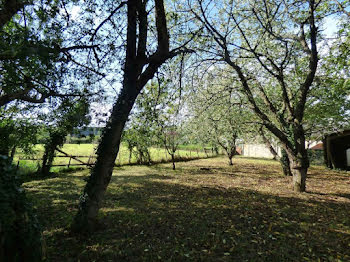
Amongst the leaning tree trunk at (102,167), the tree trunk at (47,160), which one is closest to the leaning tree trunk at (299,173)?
the leaning tree trunk at (102,167)

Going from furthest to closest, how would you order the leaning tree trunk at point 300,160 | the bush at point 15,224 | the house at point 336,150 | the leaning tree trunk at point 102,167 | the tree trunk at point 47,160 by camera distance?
the house at point 336,150
the tree trunk at point 47,160
the leaning tree trunk at point 300,160
the leaning tree trunk at point 102,167
the bush at point 15,224

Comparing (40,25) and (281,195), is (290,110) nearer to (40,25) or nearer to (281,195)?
(281,195)

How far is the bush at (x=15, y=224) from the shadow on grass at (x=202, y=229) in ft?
5.33

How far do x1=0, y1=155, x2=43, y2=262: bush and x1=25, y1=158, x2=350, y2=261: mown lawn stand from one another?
1.63m

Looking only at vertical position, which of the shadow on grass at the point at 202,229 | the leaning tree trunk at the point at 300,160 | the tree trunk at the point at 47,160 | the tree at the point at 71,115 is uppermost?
the tree at the point at 71,115

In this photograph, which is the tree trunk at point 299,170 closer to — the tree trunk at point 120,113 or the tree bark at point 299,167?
the tree bark at point 299,167

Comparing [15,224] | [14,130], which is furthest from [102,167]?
[14,130]

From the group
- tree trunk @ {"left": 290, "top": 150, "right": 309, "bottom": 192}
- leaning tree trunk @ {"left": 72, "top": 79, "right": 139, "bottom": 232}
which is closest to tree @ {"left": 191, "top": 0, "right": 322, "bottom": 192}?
tree trunk @ {"left": 290, "top": 150, "right": 309, "bottom": 192}

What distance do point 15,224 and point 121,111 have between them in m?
2.82

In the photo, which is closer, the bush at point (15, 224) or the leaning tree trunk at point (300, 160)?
the bush at point (15, 224)

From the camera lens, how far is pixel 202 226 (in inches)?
195

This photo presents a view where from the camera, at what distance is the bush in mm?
1994

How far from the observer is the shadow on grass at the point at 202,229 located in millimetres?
3736

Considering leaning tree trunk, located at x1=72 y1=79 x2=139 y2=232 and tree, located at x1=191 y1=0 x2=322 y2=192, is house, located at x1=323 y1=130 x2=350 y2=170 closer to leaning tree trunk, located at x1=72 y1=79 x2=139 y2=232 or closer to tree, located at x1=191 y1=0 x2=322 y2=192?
tree, located at x1=191 y1=0 x2=322 y2=192
